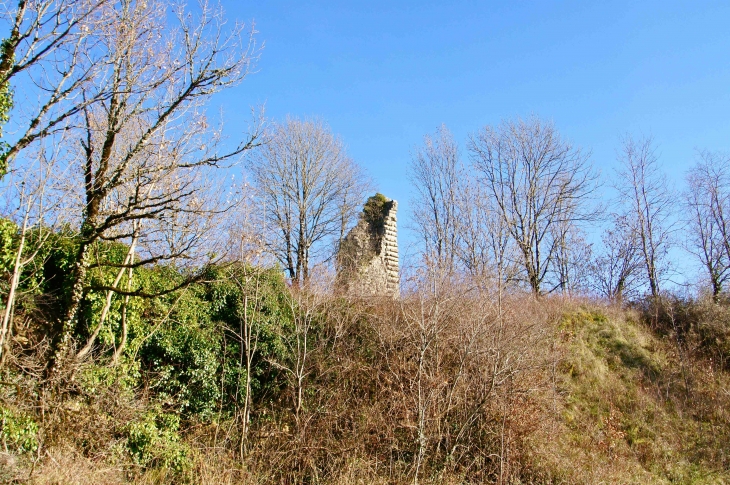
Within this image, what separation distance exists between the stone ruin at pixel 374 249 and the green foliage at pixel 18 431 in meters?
8.50

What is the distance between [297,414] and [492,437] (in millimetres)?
3830

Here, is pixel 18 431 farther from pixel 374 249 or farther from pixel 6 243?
pixel 374 249

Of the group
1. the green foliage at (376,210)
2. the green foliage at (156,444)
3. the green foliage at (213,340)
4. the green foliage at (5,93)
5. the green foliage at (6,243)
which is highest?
the green foliage at (376,210)

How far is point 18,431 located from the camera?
24.3ft

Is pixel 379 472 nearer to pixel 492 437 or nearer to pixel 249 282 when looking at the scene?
pixel 492 437

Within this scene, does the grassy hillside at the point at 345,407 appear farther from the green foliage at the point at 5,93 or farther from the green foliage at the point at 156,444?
the green foliage at the point at 5,93

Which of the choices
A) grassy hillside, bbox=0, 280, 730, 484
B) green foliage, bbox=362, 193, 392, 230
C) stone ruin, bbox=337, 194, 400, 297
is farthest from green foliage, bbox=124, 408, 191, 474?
green foliage, bbox=362, 193, 392, 230

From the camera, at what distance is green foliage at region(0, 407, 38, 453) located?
286 inches

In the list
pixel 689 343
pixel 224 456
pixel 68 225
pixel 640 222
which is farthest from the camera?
pixel 640 222

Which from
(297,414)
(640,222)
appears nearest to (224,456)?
(297,414)

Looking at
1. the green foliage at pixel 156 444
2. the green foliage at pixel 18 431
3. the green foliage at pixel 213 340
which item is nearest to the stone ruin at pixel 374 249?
the green foliage at pixel 213 340

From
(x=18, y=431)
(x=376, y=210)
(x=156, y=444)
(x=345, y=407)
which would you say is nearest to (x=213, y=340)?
(x=156, y=444)

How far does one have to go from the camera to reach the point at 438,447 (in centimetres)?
960

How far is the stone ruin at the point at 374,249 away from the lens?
51.8ft
